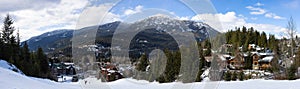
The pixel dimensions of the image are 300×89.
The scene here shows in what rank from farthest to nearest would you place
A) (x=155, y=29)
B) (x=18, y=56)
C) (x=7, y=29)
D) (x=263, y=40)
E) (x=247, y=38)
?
1. (x=263, y=40)
2. (x=247, y=38)
3. (x=7, y=29)
4. (x=18, y=56)
5. (x=155, y=29)

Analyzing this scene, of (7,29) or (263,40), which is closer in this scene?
(7,29)

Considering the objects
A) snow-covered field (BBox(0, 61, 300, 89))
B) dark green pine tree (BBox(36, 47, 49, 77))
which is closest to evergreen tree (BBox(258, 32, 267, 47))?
dark green pine tree (BBox(36, 47, 49, 77))

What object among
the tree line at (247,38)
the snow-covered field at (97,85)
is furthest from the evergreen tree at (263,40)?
the snow-covered field at (97,85)

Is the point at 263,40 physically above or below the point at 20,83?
above

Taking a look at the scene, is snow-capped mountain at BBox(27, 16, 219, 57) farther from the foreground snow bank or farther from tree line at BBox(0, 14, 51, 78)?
tree line at BBox(0, 14, 51, 78)

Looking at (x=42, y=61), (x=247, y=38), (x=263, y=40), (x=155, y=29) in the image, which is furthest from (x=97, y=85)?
(x=263, y=40)

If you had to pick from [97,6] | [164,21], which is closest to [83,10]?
[97,6]

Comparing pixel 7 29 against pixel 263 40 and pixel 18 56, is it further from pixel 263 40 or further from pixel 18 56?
pixel 263 40

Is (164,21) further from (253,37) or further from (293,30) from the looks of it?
(253,37)

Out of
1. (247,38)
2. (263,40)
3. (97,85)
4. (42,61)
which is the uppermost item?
(247,38)
